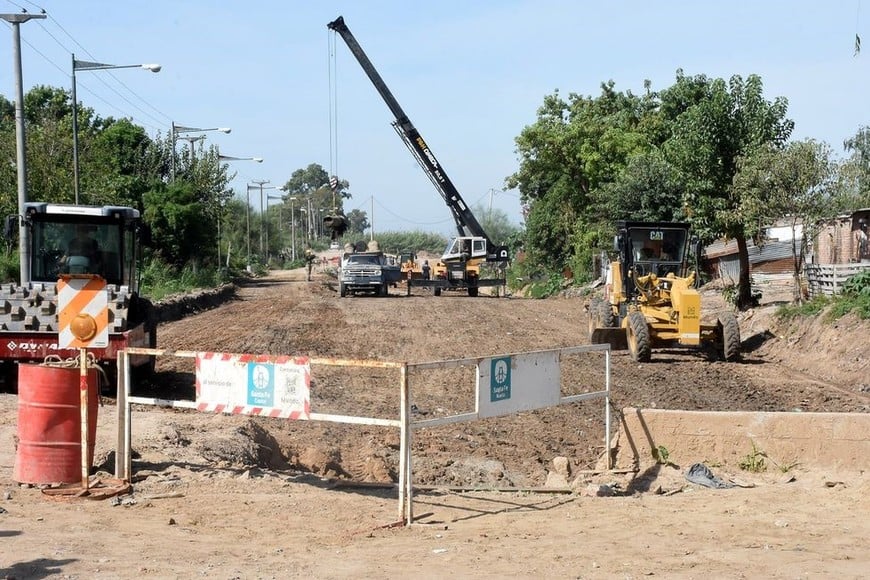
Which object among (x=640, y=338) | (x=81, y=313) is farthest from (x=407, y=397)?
(x=640, y=338)

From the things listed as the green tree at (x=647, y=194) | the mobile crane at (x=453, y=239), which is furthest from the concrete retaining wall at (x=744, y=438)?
the mobile crane at (x=453, y=239)

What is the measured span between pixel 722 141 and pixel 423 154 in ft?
77.3

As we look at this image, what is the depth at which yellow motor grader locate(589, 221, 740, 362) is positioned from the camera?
20.2 metres

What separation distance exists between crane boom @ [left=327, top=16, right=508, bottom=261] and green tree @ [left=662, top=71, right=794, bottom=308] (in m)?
22.7

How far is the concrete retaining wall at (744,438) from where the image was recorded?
10.3 meters

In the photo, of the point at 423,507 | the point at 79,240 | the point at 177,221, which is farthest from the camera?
the point at 177,221

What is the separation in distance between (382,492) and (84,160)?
3195 cm

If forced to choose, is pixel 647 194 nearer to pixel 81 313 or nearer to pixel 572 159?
pixel 572 159

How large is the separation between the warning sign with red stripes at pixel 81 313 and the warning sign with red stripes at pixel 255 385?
91cm

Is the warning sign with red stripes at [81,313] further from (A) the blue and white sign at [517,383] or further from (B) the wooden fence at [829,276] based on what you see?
(B) the wooden fence at [829,276]

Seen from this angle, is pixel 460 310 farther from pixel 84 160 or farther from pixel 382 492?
pixel 382 492

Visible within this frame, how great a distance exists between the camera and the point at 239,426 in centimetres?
1242

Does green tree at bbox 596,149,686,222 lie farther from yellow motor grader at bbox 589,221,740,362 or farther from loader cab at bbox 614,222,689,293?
loader cab at bbox 614,222,689,293

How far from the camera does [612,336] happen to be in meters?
22.2
